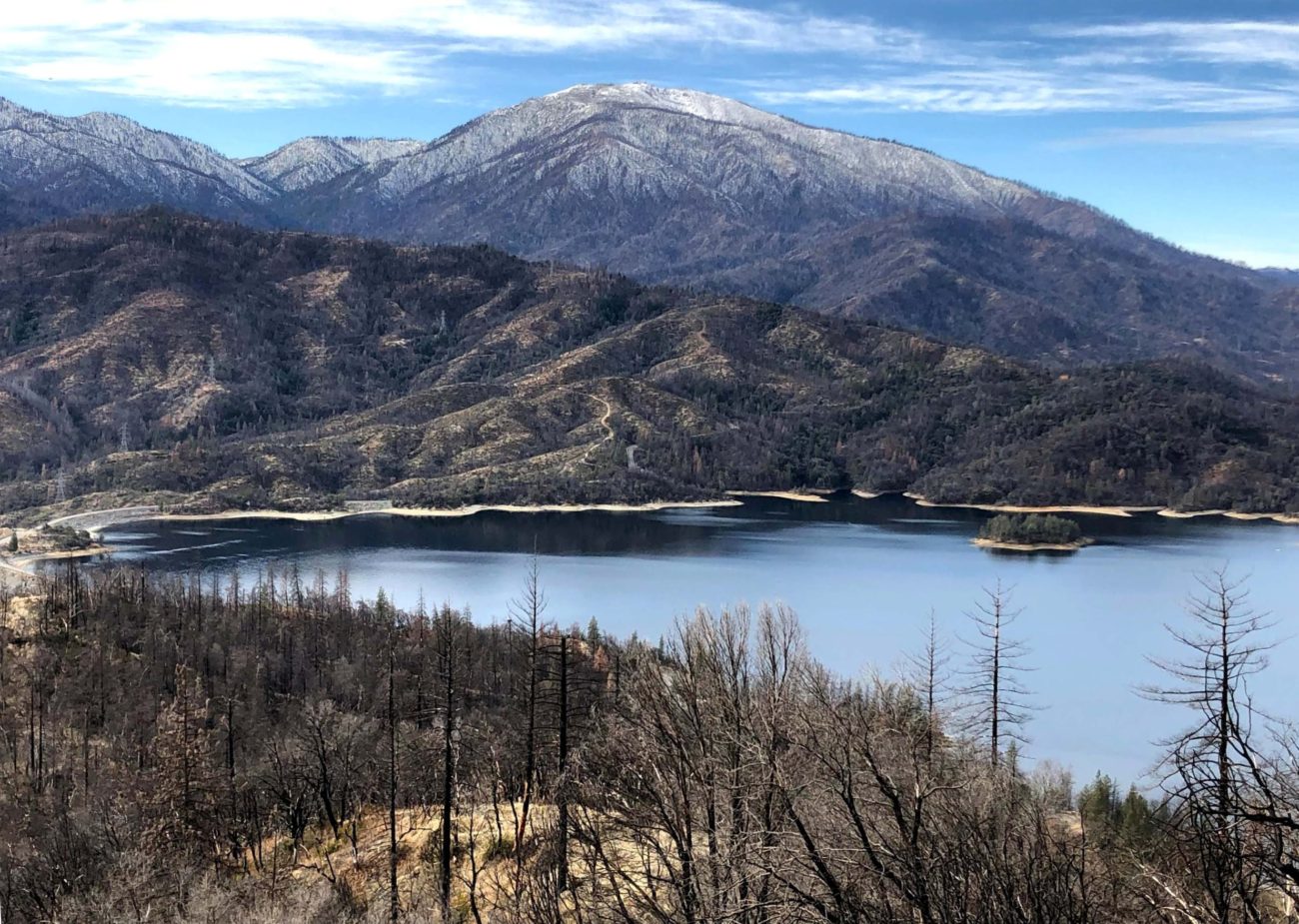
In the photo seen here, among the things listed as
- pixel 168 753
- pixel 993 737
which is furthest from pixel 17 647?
pixel 993 737

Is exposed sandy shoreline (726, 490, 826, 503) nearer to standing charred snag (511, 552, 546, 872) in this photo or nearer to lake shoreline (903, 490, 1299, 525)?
lake shoreline (903, 490, 1299, 525)

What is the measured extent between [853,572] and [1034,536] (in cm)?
3284

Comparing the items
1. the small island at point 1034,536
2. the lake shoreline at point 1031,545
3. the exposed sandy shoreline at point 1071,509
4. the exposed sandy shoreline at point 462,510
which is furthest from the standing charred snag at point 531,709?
the exposed sandy shoreline at point 1071,509

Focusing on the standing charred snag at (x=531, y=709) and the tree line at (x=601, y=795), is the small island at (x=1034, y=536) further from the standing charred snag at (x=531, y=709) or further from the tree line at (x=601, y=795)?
the standing charred snag at (x=531, y=709)

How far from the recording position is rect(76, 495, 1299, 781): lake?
6681 cm

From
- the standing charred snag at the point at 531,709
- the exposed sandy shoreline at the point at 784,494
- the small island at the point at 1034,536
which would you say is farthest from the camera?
the exposed sandy shoreline at the point at 784,494

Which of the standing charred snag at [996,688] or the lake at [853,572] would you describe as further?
the lake at [853,572]

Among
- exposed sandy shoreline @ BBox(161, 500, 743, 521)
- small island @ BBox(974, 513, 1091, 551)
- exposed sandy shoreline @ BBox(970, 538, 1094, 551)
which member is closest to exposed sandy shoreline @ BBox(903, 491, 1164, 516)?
small island @ BBox(974, 513, 1091, 551)

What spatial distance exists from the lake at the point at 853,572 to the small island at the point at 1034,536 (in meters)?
3.28

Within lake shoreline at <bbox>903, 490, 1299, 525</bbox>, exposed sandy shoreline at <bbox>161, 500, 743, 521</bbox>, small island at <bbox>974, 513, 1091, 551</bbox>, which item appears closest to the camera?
small island at <bbox>974, 513, 1091, 551</bbox>

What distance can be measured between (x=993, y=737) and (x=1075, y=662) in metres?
50.0

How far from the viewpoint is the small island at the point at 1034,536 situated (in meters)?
129

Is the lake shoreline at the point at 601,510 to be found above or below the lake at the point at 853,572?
above

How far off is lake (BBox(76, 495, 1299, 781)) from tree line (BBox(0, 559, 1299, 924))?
20.2 ft
